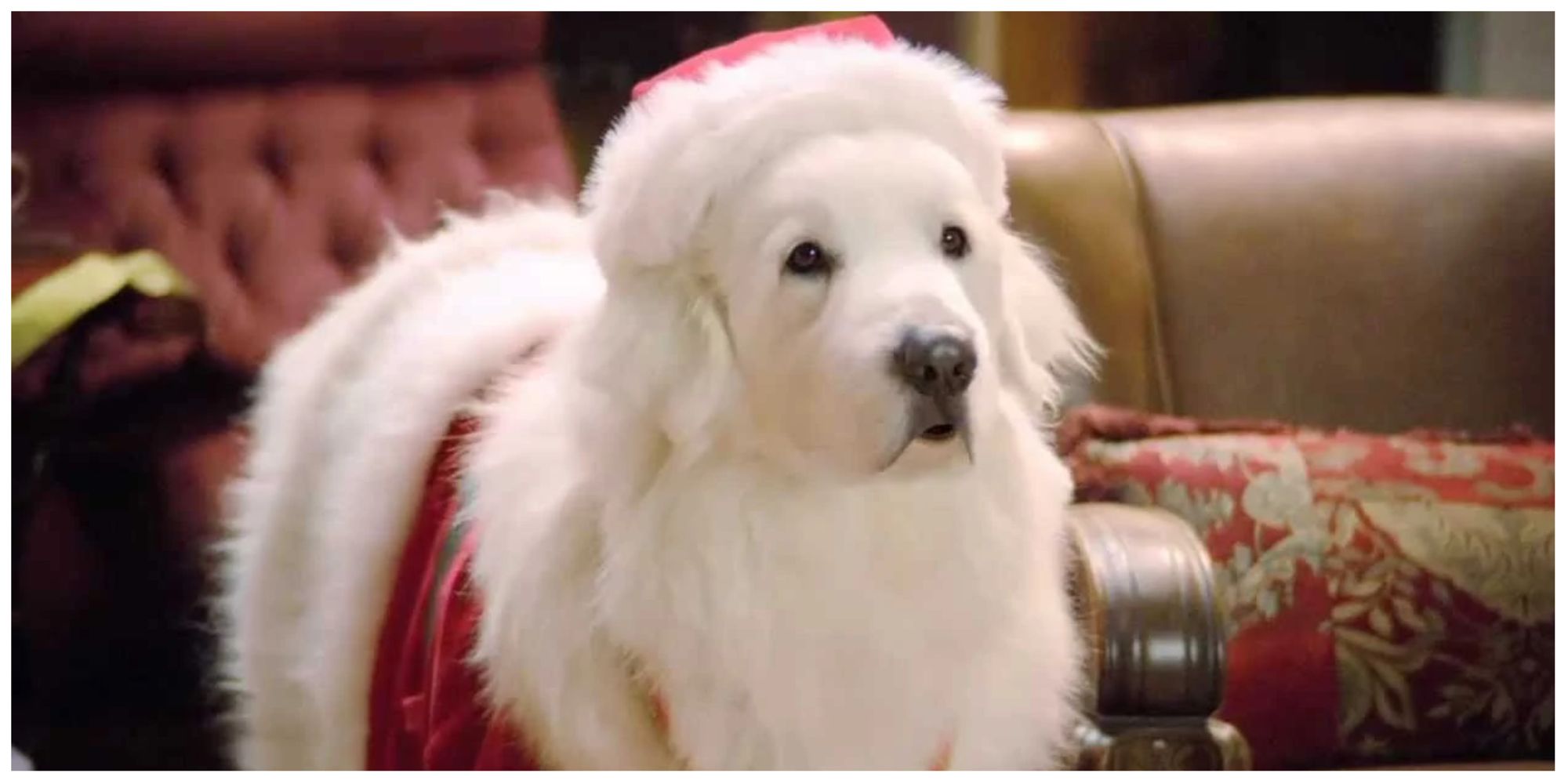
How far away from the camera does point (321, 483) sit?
1.21m

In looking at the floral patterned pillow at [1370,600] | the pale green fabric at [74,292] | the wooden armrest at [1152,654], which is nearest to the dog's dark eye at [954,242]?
the wooden armrest at [1152,654]

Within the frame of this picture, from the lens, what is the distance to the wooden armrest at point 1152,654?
3.28 feet

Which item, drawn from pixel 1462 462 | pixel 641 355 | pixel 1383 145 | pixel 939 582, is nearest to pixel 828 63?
pixel 641 355

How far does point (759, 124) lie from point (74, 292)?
0.72 m

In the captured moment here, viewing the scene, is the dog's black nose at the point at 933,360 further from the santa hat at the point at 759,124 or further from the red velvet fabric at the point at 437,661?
the red velvet fabric at the point at 437,661

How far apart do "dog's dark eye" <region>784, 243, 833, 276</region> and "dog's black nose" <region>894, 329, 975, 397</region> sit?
0.07m

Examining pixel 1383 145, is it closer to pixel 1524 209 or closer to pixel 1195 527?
pixel 1524 209

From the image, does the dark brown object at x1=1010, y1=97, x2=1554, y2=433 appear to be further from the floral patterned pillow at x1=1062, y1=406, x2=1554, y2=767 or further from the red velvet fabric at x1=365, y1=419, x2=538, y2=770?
the red velvet fabric at x1=365, y1=419, x2=538, y2=770

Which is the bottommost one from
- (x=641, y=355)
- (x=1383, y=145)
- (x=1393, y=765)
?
(x=1393, y=765)

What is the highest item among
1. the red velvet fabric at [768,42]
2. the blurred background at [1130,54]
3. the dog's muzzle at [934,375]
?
the blurred background at [1130,54]

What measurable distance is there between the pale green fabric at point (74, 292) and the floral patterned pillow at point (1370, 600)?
79cm

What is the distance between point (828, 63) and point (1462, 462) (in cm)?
75

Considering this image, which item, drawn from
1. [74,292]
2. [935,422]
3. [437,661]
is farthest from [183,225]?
[935,422]

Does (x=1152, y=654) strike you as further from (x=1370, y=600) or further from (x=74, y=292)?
(x=74, y=292)
